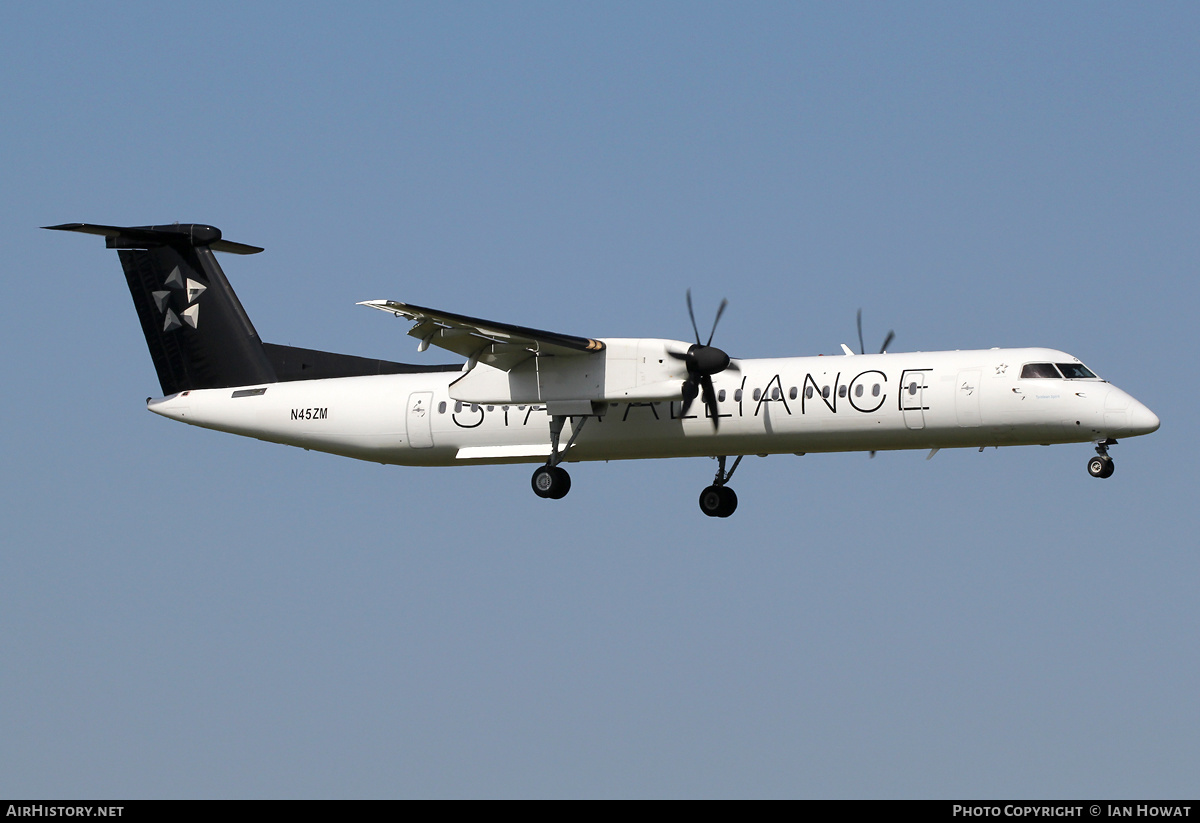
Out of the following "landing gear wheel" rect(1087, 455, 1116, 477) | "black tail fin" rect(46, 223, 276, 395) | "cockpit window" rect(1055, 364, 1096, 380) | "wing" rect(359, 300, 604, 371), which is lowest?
"landing gear wheel" rect(1087, 455, 1116, 477)

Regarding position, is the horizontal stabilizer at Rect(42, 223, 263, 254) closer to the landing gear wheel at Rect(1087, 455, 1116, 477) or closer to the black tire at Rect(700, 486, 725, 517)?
the black tire at Rect(700, 486, 725, 517)

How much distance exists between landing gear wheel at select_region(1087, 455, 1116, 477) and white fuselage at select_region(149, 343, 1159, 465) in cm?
36

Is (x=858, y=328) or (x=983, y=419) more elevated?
(x=858, y=328)

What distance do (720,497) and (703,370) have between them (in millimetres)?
3902

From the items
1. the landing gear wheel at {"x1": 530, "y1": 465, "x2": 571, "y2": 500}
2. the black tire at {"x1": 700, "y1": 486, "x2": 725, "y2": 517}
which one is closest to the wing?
the landing gear wheel at {"x1": 530, "y1": 465, "x2": 571, "y2": 500}

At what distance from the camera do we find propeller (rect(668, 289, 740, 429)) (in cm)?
2556

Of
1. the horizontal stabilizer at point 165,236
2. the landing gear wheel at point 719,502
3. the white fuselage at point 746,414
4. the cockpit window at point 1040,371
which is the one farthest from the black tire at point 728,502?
the horizontal stabilizer at point 165,236

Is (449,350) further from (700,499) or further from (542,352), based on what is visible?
(700,499)

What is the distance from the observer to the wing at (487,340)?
992 inches

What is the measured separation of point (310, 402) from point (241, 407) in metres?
1.43

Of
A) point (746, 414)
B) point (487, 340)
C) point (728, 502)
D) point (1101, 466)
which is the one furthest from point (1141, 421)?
point (487, 340)
